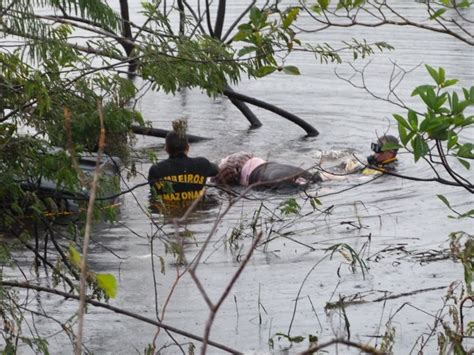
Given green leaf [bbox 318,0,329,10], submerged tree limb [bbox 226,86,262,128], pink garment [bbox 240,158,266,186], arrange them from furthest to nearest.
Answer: submerged tree limb [bbox 226,86,262,128]
pink garment [bbox 240,158,266,186]
green leaf [bbox 318,0,329,10]

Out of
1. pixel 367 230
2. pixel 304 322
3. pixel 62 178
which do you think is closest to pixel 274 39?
pixel 62 178

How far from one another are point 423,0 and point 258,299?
3.30m

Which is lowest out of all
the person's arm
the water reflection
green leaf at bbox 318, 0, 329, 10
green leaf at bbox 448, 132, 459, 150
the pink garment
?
the water reflection

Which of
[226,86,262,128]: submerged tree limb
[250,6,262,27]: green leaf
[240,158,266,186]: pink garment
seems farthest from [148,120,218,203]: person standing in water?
[250,6,262,27]: green leaf

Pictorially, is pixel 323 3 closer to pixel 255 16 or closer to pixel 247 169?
pixel 255 16

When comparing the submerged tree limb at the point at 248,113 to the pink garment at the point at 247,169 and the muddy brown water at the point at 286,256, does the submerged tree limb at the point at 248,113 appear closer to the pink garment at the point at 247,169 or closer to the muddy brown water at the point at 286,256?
the muddy brown water at the point at 286,256

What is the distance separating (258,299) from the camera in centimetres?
844

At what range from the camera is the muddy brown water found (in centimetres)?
784

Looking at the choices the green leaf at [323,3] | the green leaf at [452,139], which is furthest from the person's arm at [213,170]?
the green leaf at [452,139]

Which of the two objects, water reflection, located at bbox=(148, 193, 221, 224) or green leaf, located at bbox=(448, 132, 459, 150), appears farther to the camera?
water reflection, located at bbox=(148, 193, 221, 224)

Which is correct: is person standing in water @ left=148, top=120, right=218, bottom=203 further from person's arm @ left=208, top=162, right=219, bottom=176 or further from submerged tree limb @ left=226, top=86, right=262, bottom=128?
submerged tree limb @ left=226, top=86, right=262, bottom=128

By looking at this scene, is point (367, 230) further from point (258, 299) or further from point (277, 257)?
point (258, 299)

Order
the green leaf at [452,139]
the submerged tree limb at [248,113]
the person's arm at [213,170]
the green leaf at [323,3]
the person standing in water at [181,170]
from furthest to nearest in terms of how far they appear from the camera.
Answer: the submerged tree limb at [248,113] → the person's arm at [213,170] → the person standing in water at [181,170] → the green leaf at [323,3] → the green leaf at [452,139]

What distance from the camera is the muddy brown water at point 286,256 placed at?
7.84 meters
